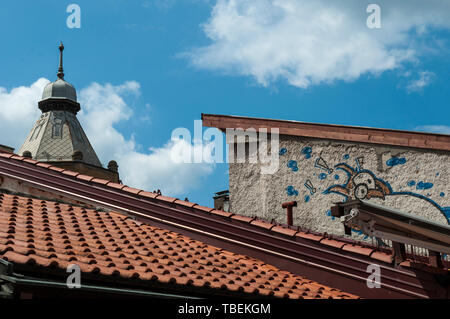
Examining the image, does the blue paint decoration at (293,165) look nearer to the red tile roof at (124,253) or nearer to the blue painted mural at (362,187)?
the blue painted mural at (362,187)

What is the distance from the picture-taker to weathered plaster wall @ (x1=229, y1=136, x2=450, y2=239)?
35.7 ft

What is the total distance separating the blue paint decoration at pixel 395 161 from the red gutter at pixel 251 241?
2.95 metres

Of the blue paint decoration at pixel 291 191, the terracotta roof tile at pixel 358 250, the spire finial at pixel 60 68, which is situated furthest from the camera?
the spire finial at pixel 60 68

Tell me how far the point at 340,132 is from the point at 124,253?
231 inches

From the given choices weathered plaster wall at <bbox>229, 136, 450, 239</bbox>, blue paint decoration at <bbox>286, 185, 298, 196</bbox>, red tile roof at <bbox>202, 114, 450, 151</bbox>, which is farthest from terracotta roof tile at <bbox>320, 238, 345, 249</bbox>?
red tile roof at <bbox>202, 114, 450, 151</bbox>

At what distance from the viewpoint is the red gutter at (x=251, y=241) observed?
8438 mm

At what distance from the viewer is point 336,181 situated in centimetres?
1140

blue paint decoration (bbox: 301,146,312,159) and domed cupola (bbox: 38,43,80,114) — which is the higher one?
domed cupola (bbox: 38,43,80,114)

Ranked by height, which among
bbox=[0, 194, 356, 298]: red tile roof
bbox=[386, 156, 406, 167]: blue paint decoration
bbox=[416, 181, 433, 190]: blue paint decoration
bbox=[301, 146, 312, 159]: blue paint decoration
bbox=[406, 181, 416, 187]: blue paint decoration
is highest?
bbox=[301, 146, 312, 159]: blue paint decoration

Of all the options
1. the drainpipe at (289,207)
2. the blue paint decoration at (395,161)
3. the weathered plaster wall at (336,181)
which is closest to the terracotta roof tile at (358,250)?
the drainpipe at (289,207)

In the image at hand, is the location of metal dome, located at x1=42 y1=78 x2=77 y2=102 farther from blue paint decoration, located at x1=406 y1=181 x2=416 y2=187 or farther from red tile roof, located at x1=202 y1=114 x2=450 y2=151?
blue paint decoration, located at x1=406 y1=181 x2=416 y2=187

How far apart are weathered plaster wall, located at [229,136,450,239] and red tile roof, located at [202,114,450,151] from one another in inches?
5.1

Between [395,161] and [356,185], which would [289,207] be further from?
[395,161]
